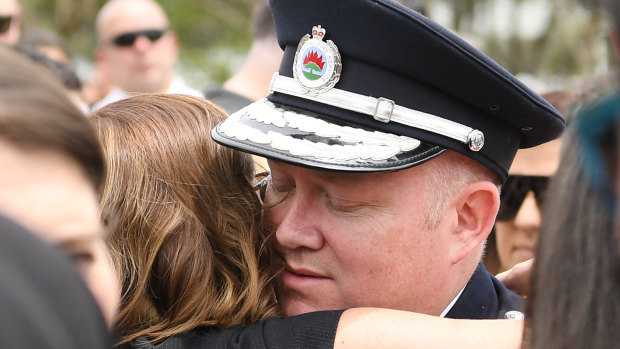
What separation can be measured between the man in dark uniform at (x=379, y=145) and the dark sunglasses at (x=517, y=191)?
1318 millimetres

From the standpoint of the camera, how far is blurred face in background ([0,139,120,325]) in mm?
786

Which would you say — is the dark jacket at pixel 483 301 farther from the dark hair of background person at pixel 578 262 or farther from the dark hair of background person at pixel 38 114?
the dark hair of background person at pixel 38 114

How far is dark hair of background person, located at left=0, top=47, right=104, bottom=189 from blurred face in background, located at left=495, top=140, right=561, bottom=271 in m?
2.73

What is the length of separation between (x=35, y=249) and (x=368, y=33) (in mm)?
1480

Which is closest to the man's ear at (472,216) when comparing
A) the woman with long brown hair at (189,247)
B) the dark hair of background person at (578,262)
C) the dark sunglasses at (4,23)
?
the woman with long brown hair at (189,247)

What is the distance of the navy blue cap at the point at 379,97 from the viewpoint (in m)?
1.95

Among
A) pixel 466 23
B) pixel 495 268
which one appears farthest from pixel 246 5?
pixel 495 268

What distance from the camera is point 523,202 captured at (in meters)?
3.53

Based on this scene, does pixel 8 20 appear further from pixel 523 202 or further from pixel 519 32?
pixel 519 32

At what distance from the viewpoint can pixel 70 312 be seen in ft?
2.09

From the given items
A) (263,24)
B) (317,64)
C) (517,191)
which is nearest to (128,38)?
(263,24)

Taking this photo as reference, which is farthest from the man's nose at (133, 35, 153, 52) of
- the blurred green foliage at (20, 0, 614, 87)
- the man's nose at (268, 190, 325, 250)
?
the blurred green foliage at (20, 0, 614, 87)

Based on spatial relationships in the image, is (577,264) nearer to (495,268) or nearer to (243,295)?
(243,295)

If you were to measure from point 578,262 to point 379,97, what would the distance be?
1074mm
